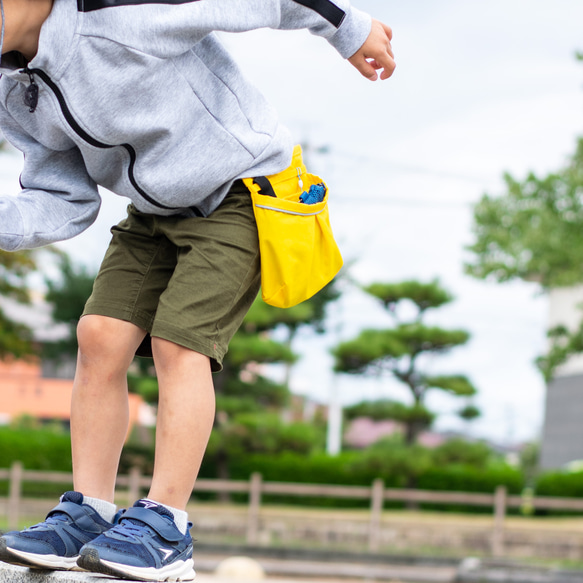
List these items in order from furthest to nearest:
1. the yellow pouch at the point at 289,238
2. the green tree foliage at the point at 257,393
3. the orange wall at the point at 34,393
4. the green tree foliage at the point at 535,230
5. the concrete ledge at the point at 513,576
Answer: the orange wall at the point at 34,393, the green tree foliage at the point at 257,393, the green tree foliage at the point at 535,230, the concrete ledge at the point at 513,576, the yellow pouch at the point at 289,238

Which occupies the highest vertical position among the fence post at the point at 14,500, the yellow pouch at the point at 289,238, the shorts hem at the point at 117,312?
the yellow pouch at the point at 289,238

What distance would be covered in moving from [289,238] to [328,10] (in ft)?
1.47

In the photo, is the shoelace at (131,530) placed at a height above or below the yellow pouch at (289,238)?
below

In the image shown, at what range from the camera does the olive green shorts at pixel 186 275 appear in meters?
1.42

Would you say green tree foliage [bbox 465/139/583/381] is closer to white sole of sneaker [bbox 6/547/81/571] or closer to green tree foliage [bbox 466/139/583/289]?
green tree foliage [bbox 466/139/583/289]

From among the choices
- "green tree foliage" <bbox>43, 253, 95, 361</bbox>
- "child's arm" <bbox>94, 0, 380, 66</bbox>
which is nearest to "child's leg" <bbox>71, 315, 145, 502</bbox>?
"child's arm" <bbox>94, 0, 380, 66</bbox>

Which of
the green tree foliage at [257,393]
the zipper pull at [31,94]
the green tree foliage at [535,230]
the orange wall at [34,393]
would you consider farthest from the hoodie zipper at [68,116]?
the orange wall at [34,393]

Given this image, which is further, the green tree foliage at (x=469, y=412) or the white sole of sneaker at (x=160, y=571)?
the green tree foliage at (x=469, y=412)

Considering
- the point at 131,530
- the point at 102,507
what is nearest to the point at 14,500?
the point at 102,507

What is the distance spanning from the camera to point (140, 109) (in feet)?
4.41

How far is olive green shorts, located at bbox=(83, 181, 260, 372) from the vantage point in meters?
1.42

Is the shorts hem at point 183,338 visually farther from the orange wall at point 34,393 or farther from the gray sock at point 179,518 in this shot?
the orange wall at point 34,393

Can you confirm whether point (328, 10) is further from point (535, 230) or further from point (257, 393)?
point (257, 393)

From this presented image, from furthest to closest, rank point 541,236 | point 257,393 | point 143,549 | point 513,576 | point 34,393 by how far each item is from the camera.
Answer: point 34,393 → point 257,393 → point 541,236 → point 513,576 → point 143,549
